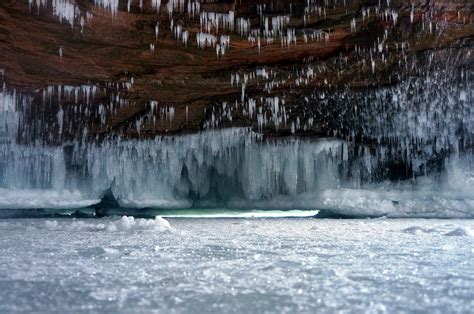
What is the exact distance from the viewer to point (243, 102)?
1163 cm

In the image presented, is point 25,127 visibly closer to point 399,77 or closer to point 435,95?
point 399,77

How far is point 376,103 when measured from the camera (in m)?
11.7

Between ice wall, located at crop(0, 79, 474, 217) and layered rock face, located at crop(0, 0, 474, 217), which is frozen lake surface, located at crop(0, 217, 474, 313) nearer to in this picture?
layered rock face, located at crop(0, 0, 474, 217)

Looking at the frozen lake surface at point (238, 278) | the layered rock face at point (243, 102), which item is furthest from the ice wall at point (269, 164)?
the frozen lake surface at point (238, 278)

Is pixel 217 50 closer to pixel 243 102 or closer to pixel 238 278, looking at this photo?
pixel 243 102

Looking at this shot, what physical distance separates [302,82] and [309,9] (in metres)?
2.49

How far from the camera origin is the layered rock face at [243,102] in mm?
8422

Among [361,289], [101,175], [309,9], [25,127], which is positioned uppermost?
[309,9]

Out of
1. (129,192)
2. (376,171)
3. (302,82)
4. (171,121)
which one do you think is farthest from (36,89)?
(376,171)

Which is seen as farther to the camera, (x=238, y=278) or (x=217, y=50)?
(x=217, y=50)

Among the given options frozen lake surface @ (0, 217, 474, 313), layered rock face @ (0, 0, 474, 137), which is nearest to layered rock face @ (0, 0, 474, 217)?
layered rock face @ (0, 0, 474, 137)

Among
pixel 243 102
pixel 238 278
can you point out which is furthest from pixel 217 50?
pixel 238 278

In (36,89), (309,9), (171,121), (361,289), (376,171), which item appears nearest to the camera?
(361,289)

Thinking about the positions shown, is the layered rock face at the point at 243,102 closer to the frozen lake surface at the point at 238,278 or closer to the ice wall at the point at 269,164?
the ice wall at the point at 269,164
